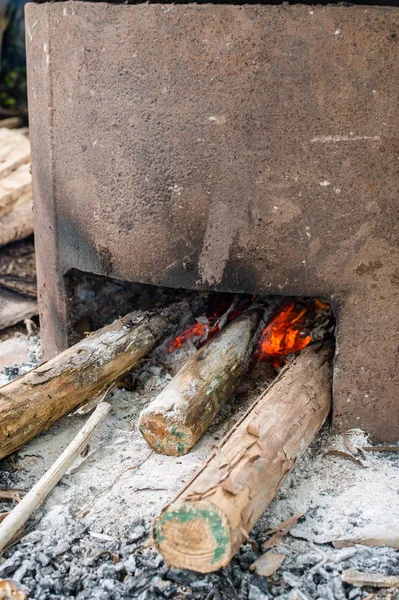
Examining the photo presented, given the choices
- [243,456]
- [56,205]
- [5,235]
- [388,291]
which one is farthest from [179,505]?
[5,235]

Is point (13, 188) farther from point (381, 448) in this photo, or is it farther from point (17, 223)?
point (381, 448)

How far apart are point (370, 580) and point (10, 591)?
1.21 metres

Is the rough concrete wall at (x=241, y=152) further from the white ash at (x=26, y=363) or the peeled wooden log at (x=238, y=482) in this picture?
the white ash at (x=26, y=363)

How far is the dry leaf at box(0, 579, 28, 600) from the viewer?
2.31 metres

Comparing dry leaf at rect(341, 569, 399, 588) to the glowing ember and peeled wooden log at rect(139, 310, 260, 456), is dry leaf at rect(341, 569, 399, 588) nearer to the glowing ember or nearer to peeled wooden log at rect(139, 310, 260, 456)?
peeled wooden log at rect(139, 310, 260, 456)

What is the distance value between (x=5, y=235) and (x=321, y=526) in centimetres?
315

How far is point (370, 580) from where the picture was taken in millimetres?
2395

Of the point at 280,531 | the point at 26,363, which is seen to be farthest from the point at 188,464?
the point at 26,363

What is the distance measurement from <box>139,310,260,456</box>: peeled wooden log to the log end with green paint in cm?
72

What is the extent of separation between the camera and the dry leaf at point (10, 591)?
2307mm

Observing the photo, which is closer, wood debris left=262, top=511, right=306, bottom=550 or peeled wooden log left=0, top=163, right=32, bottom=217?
wood debris left=262, top=511, right=306, bottom=550

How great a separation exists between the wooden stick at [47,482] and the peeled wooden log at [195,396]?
27 centimetres

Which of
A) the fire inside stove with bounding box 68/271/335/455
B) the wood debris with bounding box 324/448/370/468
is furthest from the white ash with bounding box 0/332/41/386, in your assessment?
the wood debris with bounding box 324/448/370/468

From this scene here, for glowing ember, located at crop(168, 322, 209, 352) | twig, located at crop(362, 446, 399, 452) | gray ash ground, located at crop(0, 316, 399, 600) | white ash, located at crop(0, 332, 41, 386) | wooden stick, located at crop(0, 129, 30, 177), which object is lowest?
white ash, located at crop(0, 332, 41, 386)
